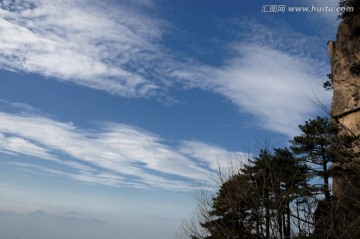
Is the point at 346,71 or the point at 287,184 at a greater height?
the point at 346,71

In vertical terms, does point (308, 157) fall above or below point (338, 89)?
below

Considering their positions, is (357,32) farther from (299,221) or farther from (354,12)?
(299,221)

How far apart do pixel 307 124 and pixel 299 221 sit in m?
12.6

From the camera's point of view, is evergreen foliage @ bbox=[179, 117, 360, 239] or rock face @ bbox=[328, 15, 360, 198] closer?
evergreen foliage @ bbox=[179, 117, 360, 239]

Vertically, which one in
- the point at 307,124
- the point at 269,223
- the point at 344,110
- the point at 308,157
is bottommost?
the point at 269,223

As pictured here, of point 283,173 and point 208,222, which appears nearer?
point 208,222

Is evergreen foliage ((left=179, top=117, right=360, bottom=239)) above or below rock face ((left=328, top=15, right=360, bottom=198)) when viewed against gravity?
below

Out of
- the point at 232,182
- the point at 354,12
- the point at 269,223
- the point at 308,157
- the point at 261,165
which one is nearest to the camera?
the point at 269,223

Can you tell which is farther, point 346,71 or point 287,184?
point 346,71

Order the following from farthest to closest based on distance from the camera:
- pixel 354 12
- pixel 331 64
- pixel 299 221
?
pixel 331 64, pixel 354 12, pixel 299 221

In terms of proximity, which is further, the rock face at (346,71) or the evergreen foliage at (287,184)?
the rock face at (346,71)

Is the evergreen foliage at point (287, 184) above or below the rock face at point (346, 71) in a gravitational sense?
below

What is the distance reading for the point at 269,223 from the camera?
1162 cm

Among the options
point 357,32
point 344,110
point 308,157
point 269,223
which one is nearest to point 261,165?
point 308,157
